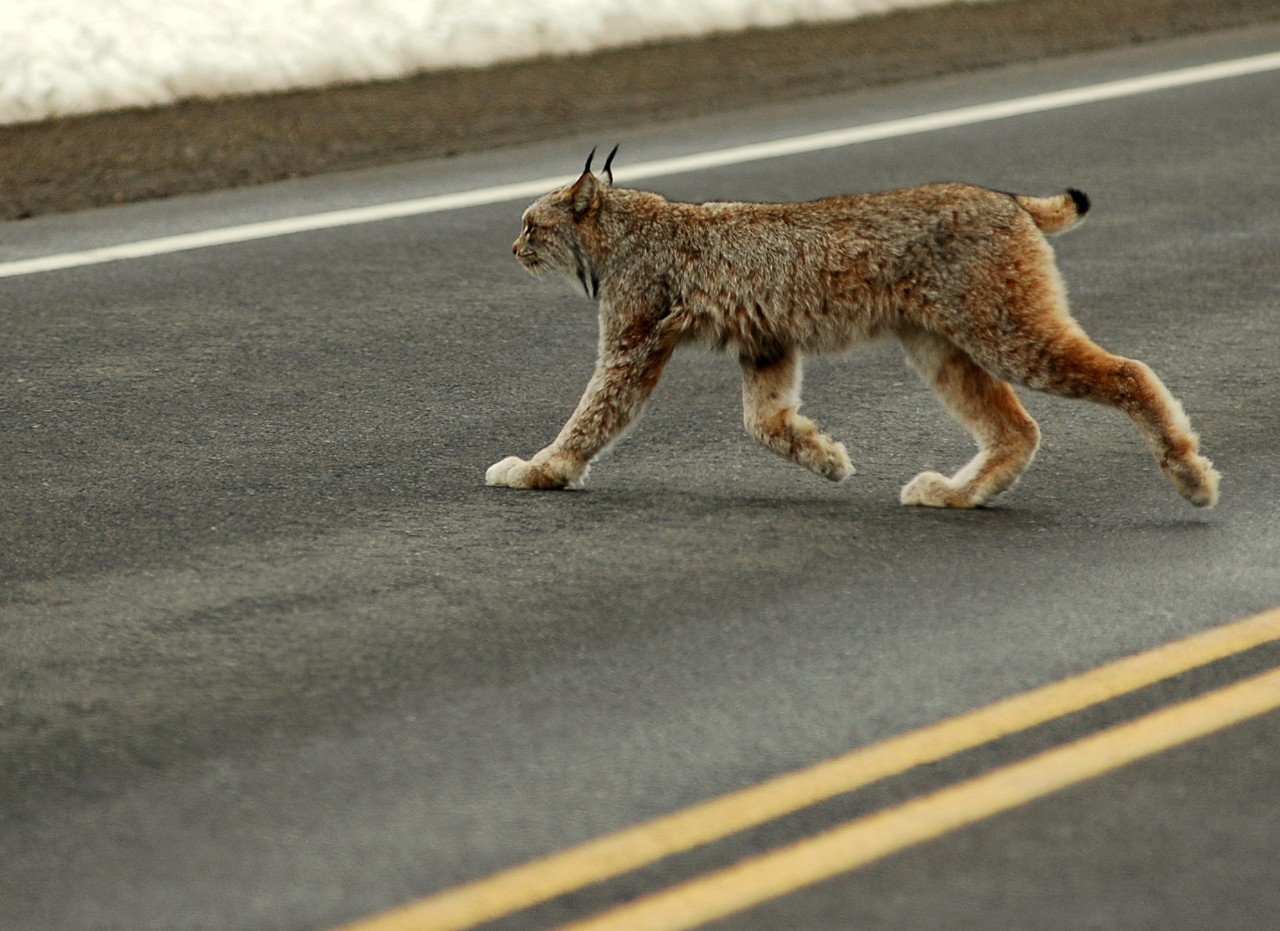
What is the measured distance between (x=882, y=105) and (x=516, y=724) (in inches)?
314

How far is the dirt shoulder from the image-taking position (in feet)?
34.1

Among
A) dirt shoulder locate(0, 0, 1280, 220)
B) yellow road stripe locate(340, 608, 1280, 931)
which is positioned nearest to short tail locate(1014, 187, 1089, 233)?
yellow road stripe locate(340, 608, 1280, 931)

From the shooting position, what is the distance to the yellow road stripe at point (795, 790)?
3.74 m

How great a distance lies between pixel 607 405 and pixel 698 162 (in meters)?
4.65

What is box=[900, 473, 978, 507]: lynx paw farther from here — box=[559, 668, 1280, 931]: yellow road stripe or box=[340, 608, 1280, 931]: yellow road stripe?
box=[559, 668, 1280, 931]: yellow road stripe

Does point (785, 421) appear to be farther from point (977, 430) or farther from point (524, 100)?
point (524, 100)

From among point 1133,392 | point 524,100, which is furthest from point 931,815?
point 524,100

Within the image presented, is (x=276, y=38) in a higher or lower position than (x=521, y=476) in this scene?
higher

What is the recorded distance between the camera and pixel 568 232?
634 centimetres

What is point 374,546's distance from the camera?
570cm

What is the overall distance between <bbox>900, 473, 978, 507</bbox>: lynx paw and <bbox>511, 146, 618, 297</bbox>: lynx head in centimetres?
115

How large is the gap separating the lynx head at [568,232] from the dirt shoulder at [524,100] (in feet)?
13.5

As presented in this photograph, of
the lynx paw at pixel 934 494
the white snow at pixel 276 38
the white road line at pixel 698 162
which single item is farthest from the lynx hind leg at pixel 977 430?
the white snow at pixel 276 38

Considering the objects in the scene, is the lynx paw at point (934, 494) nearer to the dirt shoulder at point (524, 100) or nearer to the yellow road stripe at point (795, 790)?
the yellow road stripe at point (795, 790)
